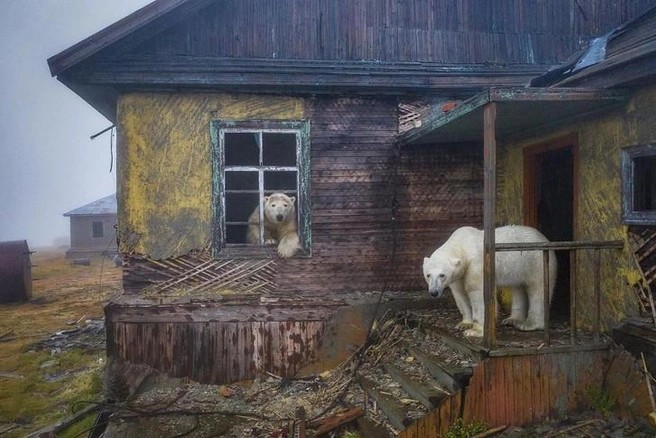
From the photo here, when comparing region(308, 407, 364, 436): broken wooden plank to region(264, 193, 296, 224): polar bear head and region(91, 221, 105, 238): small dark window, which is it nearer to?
region(264, 193, 296, 224): polar bear head

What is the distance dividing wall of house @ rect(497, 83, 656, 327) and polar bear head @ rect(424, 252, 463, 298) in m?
1.58

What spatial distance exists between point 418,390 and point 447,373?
1.19 ft

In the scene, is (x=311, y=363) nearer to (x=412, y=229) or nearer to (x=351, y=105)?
(x=412, y=229)

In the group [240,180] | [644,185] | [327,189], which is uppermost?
[240,180]

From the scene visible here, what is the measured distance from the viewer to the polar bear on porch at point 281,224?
6.40m

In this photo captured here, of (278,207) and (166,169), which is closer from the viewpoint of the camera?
(166,169)

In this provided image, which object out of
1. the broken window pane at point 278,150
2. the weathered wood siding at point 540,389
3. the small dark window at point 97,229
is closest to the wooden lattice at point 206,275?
the weathered wood siding at point 540,389

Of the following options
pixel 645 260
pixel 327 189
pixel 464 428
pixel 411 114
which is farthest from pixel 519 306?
pixel 411 114

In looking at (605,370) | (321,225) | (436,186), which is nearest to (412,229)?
(436,186)

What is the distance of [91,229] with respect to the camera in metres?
27.9

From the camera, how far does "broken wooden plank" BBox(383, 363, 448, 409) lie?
425 centimetres

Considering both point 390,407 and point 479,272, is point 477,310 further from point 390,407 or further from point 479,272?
point 390,407

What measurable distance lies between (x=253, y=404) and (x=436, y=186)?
409cm

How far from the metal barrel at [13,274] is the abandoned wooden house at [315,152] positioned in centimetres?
1113
